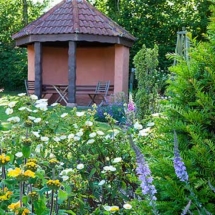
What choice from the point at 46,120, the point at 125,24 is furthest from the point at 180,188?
the point at 125,24

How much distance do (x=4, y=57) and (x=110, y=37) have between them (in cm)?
865

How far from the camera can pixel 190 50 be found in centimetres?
182

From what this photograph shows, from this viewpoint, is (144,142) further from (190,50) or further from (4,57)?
(4,57)

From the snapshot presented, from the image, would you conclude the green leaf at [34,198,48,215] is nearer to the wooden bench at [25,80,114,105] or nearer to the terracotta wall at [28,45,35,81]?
the wooden bench at [25,80,114,105]

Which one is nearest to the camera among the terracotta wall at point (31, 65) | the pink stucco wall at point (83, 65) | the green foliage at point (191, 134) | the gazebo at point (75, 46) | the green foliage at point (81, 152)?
the green foliage at point (191, 134)

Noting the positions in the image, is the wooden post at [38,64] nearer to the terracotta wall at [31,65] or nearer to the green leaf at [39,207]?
the terracotta wall at [31,65]

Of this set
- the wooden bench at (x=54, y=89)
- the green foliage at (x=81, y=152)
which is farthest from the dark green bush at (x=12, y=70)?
the green foliage at (x=81, y=152)

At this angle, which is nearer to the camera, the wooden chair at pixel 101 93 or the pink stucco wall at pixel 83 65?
Result: the wooden chair at pixel 101 93

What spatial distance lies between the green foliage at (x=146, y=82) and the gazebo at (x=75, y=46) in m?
5.58

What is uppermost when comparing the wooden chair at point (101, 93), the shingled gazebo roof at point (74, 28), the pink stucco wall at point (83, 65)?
the shingled gazebo roof at point (74, 28)

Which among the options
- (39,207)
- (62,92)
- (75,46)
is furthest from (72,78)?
(39,207)

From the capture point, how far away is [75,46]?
12.4 meters

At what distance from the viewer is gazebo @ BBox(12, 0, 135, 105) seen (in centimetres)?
1229

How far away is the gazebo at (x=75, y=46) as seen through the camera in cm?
1229
